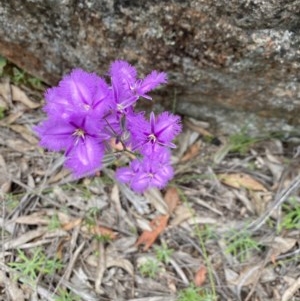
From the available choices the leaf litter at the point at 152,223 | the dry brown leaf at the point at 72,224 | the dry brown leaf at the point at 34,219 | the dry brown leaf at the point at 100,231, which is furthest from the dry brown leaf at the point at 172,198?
the dry brown leaf at the point at 34,219

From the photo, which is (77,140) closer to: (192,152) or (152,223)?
(152,223)

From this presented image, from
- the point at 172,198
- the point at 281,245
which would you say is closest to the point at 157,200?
the point at 172,198

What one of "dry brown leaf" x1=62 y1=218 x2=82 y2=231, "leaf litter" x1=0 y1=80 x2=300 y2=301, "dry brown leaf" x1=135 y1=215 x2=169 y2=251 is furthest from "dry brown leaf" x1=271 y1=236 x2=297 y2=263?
"dry brown leaf" x1=62 y1=218 x2=82 y2=231

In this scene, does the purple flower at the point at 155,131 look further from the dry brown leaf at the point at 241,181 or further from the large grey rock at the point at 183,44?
the dry brown leaf at the point at 241,181

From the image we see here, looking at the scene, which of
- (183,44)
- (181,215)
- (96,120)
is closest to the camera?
(96,120)

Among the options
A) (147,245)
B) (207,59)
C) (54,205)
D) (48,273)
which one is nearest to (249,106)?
(207,59)

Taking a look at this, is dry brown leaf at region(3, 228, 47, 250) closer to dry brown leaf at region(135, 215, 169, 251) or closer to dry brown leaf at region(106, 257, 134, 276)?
dry brown leaf at region(106, 257, 134, 276)

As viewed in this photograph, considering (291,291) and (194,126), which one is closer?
(291,291)
